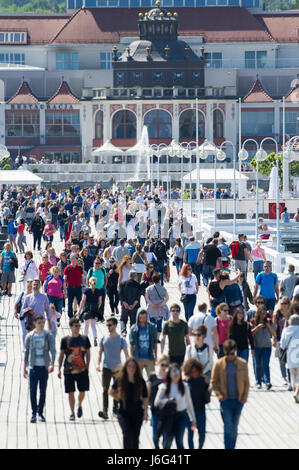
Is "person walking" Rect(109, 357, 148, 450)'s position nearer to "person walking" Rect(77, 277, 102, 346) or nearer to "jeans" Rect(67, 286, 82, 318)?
"person walking" Rect(77, 277, 102, 346)

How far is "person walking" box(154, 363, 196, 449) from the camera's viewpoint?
11.8 m

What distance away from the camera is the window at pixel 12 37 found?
121 meters

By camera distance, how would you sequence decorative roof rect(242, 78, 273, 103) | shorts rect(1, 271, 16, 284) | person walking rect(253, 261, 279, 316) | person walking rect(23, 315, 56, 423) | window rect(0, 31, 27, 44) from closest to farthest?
person walking rect(23, 315, 56, 423) < person walking rect(253, 261, 279, 316) < shorts rect(1, 271, 16, 284) < decorative roof rect(242, 78, 273, 103) < window rect(0, 31, 27, 44)

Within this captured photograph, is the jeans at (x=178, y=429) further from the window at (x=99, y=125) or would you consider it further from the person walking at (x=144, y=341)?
the window at (x=99, y=125)

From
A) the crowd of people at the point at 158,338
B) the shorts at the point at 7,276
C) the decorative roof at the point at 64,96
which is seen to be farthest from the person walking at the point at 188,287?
the decorative roof at the point at 64,96

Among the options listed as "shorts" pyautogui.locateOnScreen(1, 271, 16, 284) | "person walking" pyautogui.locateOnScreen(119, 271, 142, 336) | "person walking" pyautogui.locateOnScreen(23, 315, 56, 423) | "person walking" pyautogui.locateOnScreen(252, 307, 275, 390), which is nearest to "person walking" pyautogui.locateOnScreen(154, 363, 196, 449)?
"person walking" pyautogui.locateOnScreen(23, 315, 56, 423)

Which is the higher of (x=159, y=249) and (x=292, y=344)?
(x=159, y=249)

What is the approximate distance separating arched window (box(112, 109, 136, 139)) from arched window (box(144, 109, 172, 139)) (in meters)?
1.37

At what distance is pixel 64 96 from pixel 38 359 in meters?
93.9

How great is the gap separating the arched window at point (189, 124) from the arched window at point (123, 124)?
3912mm

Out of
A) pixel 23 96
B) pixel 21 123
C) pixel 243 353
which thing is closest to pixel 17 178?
pixel 243 353

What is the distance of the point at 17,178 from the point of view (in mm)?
42219

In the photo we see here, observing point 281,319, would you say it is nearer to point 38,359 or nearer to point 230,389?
point 38,359
